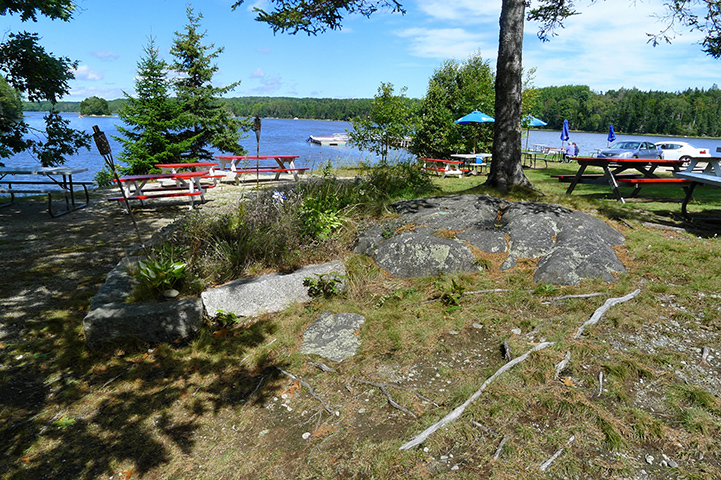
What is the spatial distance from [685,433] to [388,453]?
1.65 m

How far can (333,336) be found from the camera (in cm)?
364

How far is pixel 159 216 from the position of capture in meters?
8.77

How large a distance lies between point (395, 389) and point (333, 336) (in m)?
0.90

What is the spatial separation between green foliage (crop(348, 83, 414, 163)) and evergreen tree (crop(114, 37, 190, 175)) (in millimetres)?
6588

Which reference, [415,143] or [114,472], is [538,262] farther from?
[415,143]

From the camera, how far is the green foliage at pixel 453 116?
20.0m

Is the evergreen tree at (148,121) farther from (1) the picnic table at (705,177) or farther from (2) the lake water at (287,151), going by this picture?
(1) the picnic table at (705,177)

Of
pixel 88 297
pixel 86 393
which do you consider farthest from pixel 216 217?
pixel 86 393

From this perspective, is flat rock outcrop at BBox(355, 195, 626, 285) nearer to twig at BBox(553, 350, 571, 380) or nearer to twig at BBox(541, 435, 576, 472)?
twig at BBox(553, 350, 571, 380)

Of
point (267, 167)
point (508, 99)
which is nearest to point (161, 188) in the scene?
point (267, 167)

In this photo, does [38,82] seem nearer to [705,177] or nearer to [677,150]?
Result: [705,177]

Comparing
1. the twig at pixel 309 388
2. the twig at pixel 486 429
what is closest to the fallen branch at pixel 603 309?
the twig at pixel 486 429

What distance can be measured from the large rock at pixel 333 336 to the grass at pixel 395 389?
10cm

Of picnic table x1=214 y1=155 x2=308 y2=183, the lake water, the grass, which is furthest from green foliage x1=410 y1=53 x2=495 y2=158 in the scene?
the grass
